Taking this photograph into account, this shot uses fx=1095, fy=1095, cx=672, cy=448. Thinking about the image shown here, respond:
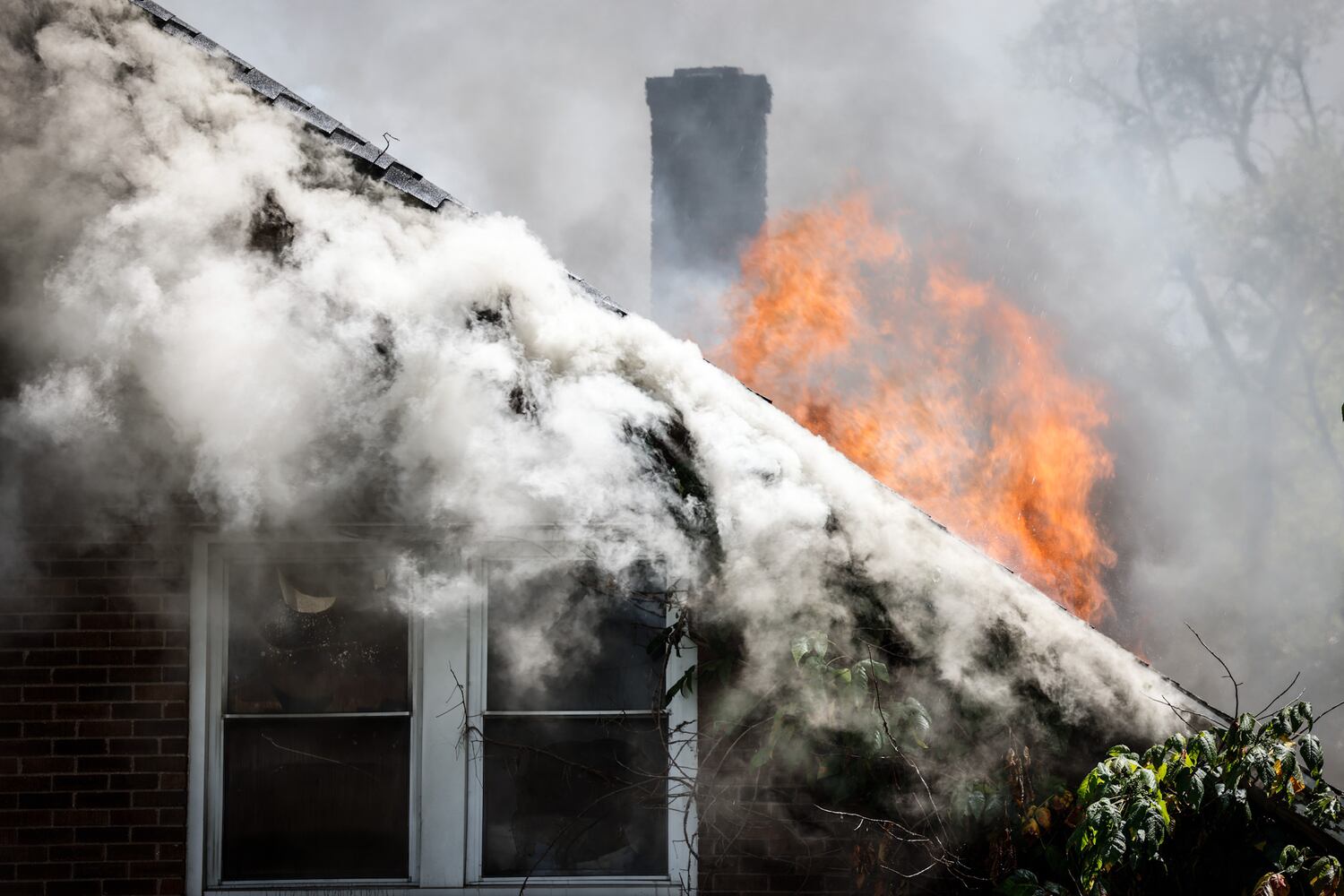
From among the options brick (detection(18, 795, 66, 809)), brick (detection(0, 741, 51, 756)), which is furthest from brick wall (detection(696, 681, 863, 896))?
brick (detection(0, 741, 51, 756))

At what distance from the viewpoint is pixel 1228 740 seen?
3523 mm

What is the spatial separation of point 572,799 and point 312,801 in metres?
1.03

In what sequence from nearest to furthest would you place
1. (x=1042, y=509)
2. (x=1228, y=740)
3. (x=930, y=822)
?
(x=1228, y=740)
(x=930, y=822)
(x=1042, y=509)

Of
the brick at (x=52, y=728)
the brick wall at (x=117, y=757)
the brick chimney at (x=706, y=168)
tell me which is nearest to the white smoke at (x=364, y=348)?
the brick wall at (x=117, y=757)

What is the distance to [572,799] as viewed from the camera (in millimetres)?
4363

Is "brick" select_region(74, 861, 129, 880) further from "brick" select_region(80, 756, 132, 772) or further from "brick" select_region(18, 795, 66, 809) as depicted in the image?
"brick" select_region(80, 756, 132, 772)

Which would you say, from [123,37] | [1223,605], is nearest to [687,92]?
[123,37]

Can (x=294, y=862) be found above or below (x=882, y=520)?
below

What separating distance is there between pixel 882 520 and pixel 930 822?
1.19 metres

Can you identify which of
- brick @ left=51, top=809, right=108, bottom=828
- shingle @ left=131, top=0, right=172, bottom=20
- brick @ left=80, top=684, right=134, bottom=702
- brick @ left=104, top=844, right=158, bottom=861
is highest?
shingle @ left=131, top=0, right=172, bottom=20

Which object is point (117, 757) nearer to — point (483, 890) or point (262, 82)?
point (483, 890)

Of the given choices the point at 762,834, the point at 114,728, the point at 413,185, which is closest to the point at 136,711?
the point at 114,728

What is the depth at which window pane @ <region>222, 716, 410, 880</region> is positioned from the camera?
4.31 meters

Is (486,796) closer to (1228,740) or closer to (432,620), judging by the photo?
(432,620)
